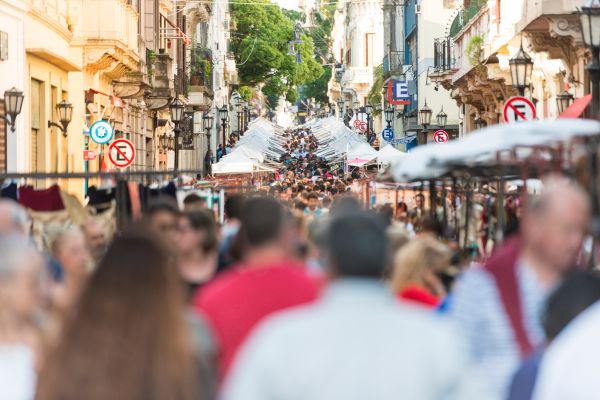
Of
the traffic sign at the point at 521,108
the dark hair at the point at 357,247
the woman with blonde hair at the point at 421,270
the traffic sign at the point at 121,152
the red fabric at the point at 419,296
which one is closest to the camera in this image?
the dark hair at the point at 357,247

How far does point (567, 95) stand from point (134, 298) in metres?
23.2

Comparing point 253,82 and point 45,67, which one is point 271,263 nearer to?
point 45,67

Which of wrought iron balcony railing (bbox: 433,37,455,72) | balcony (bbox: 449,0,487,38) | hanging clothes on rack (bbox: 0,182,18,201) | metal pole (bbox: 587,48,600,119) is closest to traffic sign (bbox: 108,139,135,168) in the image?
hanging clothes on rack (bbox: 0,182,18,201)

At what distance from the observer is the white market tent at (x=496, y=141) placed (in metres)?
10.2

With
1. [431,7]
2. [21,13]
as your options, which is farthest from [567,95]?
[431,7]

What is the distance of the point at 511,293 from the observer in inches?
247

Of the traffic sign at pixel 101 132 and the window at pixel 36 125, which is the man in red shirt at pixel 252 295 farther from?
the traffic sign at pixel 101 132

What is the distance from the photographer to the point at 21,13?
83.7ft

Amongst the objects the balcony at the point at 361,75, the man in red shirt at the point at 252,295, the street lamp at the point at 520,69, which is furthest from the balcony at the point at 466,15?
the balcony at the point at 361,75

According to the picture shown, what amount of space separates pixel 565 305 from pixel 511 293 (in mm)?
1165

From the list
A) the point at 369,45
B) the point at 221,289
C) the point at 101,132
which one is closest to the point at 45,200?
the point at 221,289

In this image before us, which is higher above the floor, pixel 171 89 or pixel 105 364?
pixel 171 89

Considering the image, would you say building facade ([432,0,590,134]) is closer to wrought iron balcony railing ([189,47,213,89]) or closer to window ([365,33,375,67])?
wrought iron balcony railing ([189,47,213,89])

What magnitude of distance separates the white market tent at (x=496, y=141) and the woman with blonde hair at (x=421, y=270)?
202 centimetres
